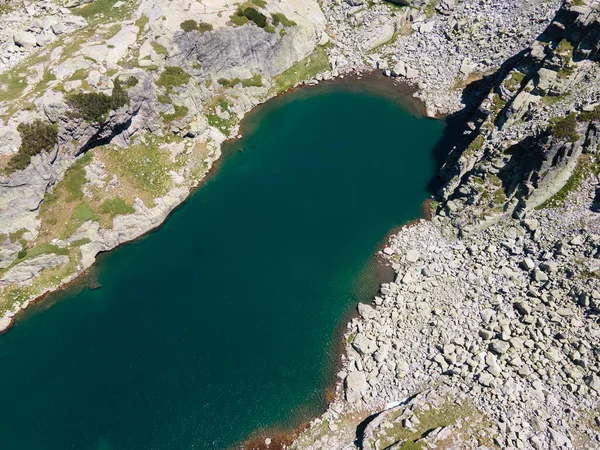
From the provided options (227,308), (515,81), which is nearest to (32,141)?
(227,308)

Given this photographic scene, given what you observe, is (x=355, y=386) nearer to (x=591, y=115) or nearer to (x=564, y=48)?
(x=591, y=115)

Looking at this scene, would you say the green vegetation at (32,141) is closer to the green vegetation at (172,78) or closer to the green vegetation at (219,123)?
the green vegetation at (172,78)

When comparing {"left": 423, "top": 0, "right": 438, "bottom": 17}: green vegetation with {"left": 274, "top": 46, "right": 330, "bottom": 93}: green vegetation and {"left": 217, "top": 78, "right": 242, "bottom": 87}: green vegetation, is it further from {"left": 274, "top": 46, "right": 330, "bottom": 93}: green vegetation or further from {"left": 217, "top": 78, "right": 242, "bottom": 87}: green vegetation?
{"left": 217, "top": 78, "right": 242, "bottom": 87}: green vegetation

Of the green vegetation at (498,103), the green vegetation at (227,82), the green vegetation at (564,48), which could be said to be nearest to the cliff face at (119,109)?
the green vegetation at (227,82)

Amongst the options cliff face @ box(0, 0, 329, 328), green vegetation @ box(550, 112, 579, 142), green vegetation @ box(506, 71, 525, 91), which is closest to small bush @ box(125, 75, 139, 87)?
cliff face @ box(0, 0, 329, 328)

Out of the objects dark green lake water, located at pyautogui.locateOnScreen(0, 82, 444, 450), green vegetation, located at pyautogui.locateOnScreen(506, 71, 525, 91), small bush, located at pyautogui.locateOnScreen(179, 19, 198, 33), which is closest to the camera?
dark green lake water, located at pyautogui.locateOnScreen(0, 82, 444, 450)

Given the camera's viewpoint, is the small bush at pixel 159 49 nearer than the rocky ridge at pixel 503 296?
No

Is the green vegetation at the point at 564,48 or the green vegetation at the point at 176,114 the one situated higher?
the green vegetation at the point at 564,48
